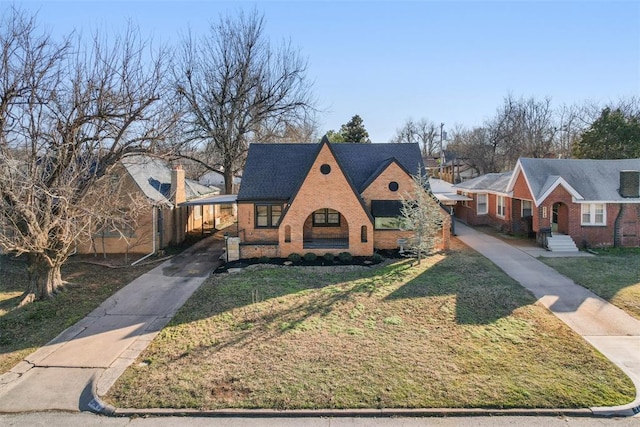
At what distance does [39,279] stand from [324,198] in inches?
495

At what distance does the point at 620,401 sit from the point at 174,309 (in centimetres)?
1255

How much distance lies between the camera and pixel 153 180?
24266mm

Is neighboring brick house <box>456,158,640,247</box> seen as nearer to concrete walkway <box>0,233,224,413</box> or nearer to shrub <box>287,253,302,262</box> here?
shrub <box>287,253,302,262</box>

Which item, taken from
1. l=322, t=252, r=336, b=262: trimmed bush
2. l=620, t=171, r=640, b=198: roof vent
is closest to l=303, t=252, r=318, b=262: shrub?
l=322, t=252, r=336, b=262: trimmed bush

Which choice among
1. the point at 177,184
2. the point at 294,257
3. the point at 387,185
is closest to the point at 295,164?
the point at 387,185

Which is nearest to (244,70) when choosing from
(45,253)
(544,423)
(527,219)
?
(45,253)

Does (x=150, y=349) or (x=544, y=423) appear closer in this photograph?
(x=544, y=423)

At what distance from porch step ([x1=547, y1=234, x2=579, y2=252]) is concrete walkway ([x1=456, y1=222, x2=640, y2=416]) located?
190cm

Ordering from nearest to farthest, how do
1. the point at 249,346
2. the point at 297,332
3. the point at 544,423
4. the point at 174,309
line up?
the point at 544,423 → the point at 249,346 → the point at 297,332 → the point at 174,309

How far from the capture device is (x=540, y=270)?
1777 cm

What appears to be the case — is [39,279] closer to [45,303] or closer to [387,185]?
[45,303]

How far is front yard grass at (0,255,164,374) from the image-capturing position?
10883 mm

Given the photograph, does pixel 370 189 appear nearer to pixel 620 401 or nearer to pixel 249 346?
pixel 249 346

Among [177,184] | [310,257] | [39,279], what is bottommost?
[39,279]
